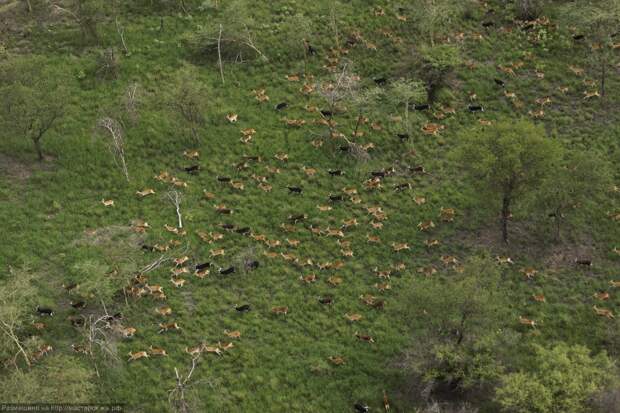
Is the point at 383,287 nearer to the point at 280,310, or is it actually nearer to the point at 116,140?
the point at 280,310

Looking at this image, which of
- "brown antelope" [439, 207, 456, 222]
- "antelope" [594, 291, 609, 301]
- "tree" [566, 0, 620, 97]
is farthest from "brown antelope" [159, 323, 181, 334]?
"tree" [566, 0, 620, 97]

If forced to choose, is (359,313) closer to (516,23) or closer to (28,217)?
(28,217)

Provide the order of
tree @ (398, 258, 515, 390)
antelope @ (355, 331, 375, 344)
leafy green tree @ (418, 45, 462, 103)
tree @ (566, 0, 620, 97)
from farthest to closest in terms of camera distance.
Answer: tree @ (566, 0, 620, 97) < leafy green tree @ (418, 45, 462, 103) < antelope @ (355, 331, 375, 344) < tree @ (398, 258, 515, 390)

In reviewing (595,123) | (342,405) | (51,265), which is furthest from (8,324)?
(595,123)

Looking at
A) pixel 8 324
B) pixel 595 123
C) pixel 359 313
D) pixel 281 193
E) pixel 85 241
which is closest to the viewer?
pixel 8 324

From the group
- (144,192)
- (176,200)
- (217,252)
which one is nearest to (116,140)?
(144,192)

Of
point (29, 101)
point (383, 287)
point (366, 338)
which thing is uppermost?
point (29, 101)

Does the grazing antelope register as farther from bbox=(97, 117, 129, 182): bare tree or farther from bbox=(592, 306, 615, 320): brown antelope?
bbox=(97, 117, 129, 182): bare tree
